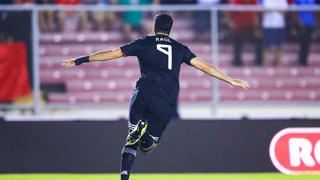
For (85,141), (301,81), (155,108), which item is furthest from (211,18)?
(155,108)

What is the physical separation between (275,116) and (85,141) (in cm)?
296

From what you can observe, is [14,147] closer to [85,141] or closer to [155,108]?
[85,141]

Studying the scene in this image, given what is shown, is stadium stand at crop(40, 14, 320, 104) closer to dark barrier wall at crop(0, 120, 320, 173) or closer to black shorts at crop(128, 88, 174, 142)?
dark barrier wall at crop(0, 120, 320, 173)

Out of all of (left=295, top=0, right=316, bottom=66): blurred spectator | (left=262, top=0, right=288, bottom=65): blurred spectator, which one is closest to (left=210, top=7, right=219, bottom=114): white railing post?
(left=262, top=0, right=288, bottom=65): blurred spectator

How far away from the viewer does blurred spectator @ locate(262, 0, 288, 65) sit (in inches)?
522

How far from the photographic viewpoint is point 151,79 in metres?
9.65

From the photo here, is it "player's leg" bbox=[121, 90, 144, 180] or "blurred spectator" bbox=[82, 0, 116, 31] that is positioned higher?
"blurred spectator" bbox=[82, 0, 116, 31]

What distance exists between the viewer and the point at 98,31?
13.2 metres

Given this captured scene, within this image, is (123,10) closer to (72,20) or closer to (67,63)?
(72,20)

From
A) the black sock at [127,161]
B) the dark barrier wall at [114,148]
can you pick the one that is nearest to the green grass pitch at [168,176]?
the dark barrier wall at [114,148]

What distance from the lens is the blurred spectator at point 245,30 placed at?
13227 mm

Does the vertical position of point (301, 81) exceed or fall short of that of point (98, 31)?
it falls short

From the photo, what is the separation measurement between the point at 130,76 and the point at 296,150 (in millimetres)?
2863

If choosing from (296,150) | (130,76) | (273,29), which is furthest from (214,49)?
(296,150)
